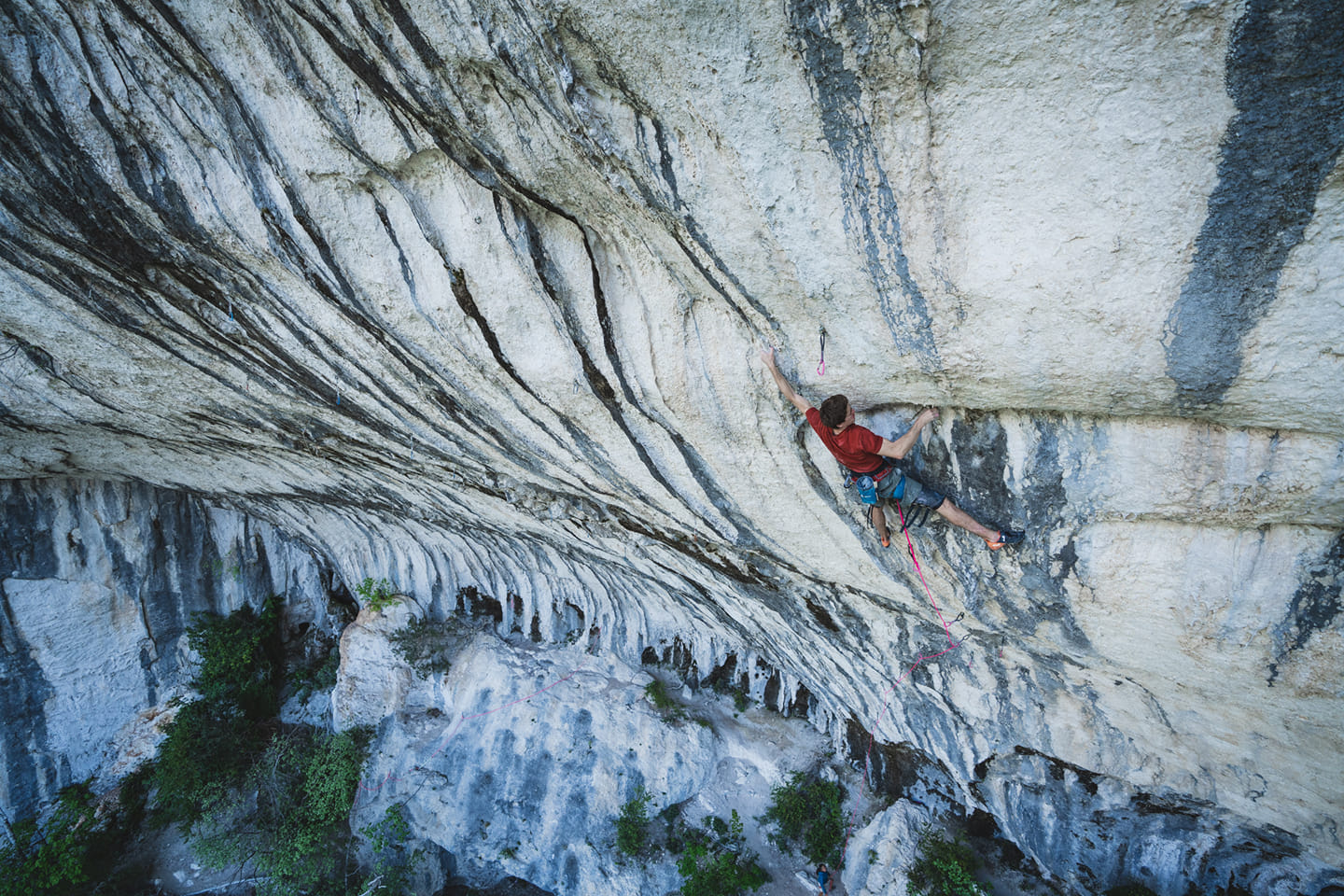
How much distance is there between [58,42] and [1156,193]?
4.21 m

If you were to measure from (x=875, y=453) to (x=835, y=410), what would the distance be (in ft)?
1.05

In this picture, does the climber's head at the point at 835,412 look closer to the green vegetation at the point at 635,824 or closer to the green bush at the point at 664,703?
the green bush at the point at 664,703

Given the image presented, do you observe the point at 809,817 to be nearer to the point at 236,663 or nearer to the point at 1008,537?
the point at 1008,537

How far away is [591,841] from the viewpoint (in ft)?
20.1

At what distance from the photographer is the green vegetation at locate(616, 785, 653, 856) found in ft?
19.5

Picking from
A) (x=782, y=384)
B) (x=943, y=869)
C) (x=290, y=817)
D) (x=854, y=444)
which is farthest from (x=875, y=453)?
(x=290, y=817)

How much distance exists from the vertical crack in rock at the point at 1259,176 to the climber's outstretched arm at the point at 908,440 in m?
0.81

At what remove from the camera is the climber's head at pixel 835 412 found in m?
2.41

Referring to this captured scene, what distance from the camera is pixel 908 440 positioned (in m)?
2.49

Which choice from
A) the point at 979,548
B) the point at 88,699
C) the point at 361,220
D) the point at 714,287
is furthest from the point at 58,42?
the point at 88,699

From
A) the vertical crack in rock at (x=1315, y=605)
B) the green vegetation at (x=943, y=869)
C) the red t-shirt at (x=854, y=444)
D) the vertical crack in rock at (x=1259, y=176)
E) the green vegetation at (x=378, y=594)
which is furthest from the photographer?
the green vegetation at (x=378, y=594)

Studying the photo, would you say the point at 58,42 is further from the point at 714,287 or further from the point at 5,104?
the point at 714,287

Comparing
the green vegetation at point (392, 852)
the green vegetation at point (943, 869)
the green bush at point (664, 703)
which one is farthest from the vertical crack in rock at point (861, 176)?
the green vegetation at point (392, 852)

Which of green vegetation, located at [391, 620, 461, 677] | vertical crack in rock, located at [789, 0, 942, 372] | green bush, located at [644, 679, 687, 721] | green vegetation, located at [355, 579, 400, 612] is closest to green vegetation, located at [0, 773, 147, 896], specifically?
green vegetation, located at [355, 579, 400, 612]
